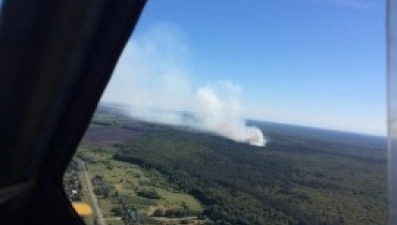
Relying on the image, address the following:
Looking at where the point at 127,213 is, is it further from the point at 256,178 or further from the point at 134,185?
the point at 256,178

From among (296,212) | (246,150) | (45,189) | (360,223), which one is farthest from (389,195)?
(246,150)

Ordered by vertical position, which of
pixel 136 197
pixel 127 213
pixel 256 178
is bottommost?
pixel 127 213

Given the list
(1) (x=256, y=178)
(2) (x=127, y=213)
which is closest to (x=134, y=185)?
(2) (x=127, y=213)

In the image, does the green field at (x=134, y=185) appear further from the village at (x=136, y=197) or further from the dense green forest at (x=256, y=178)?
the dense green forest at (x=256, y=178)

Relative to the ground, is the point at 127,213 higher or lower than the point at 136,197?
lower

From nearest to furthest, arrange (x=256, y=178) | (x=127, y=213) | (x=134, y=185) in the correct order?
(x=127, y=213) → (x=134, y=185) → (x=256, y=178)

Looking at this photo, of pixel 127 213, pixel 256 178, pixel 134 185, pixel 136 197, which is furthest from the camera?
pixel 256 178

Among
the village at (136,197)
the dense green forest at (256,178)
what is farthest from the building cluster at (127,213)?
the dense green forest at (256,178)

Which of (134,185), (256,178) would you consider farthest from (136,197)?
(256,178)

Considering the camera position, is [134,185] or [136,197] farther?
[134,185]

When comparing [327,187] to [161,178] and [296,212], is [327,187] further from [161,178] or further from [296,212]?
[161,178]
